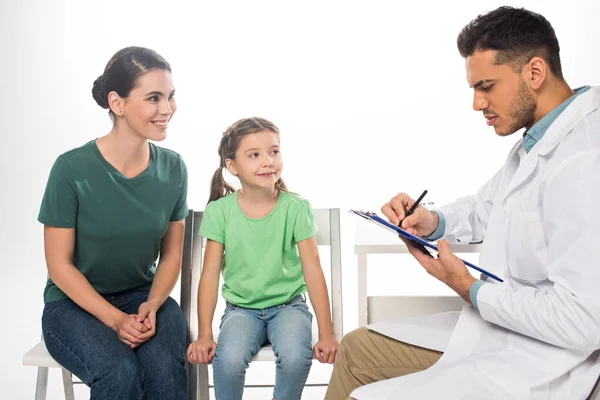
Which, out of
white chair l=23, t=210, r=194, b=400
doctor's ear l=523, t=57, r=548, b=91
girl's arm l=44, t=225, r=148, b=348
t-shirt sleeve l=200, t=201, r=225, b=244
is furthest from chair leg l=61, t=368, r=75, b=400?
doctor's ear l=523, t=57, r=548, b=91

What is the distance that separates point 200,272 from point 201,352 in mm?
407

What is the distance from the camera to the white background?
430 centimetres

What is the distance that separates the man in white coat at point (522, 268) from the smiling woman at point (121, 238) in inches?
22.4

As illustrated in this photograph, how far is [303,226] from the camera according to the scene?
2471 mm

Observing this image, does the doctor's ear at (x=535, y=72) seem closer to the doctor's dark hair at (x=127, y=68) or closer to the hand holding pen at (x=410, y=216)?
the hand holding pen at (x=410, y=216)

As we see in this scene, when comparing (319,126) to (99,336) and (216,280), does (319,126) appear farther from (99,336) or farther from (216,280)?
(99,336)

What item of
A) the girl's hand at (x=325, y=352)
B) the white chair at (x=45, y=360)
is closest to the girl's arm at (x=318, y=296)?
the girl's hand at (x=325, y=352)

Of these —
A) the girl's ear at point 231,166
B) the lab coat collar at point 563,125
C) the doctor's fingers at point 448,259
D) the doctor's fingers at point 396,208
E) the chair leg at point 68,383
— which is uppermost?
the lab coat collar at point 563,125

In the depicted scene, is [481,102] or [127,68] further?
[127,68]

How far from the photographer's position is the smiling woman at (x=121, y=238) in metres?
2.20

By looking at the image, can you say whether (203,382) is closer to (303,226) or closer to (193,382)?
(193,382)

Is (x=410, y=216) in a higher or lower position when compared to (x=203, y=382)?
higher

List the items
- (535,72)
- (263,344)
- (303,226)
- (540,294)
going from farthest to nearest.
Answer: (303,226) → (263,344) → (535,72) → (540,294)

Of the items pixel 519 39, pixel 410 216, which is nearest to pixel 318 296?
pixel 410 216
